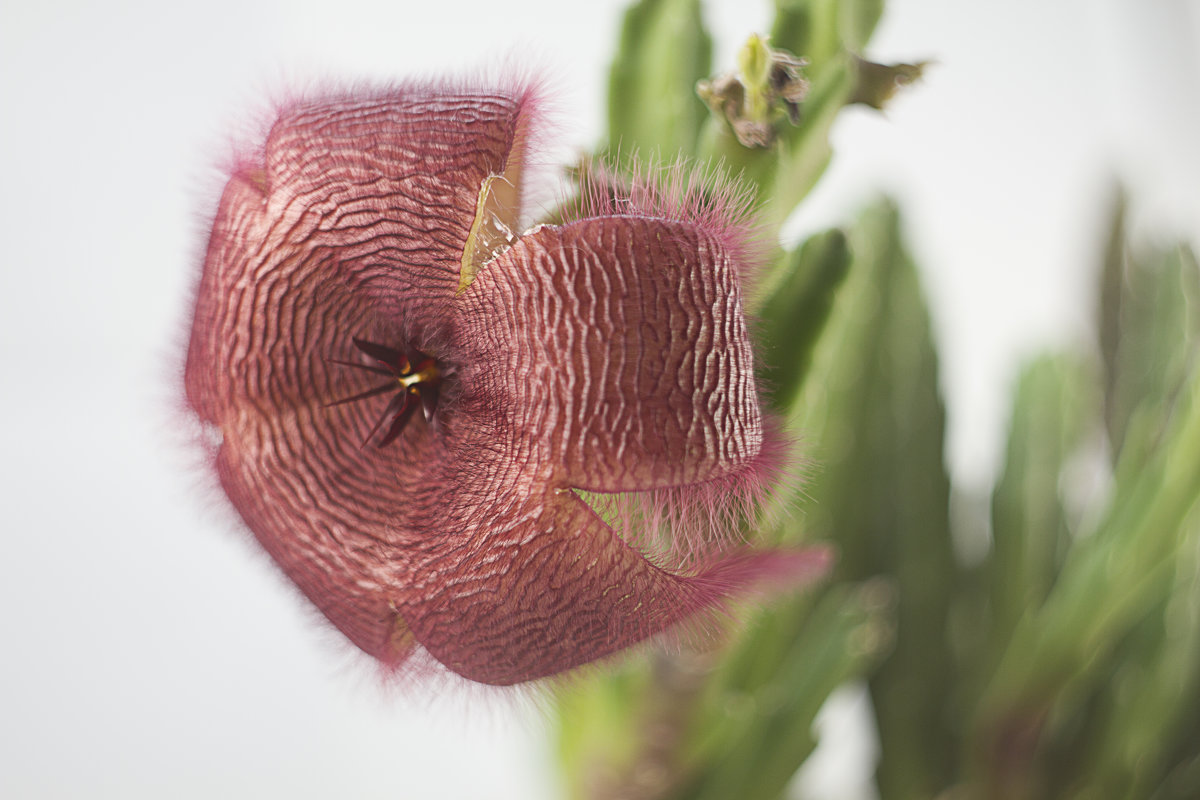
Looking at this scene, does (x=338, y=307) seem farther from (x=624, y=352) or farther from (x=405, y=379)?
(x=624, y=352)

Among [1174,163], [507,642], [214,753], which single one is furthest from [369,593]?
[1174,163]

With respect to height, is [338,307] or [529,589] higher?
[338,307]

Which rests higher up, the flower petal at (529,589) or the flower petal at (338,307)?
the flower petal at (338,307)

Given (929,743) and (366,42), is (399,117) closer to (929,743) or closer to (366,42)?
(929,743)

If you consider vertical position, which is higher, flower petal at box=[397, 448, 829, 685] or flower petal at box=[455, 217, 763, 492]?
flower petal at box=[455, 217, 763, 492]

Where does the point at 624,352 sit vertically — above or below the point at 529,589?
above

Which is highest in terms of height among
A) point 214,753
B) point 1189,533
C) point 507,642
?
point 507,642

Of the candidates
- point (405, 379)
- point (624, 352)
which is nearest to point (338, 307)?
point (405, 379)
